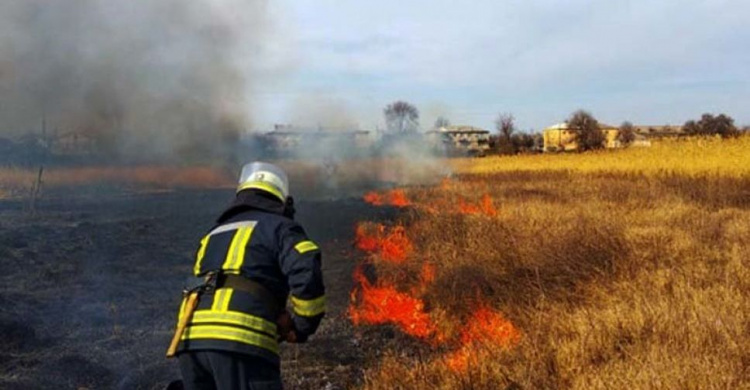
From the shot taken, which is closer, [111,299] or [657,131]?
[111,299]

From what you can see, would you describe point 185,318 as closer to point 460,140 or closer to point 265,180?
point 265,180

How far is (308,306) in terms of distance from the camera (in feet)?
11.0

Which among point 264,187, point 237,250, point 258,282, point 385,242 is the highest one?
point 264,187

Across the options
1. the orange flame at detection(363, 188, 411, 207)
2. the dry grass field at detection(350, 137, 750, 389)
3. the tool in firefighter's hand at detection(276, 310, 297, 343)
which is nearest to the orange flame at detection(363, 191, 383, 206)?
the orange flame at detection(363, 188, 411, 207)

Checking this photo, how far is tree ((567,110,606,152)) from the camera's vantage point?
52219mm

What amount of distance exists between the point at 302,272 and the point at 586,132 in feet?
177

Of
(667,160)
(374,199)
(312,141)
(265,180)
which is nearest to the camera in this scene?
(265,180)

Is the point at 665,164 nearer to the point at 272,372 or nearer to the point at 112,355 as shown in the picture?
the point at 112,355

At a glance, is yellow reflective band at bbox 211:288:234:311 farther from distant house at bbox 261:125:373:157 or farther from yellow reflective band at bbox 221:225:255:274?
distant house at bbox 261:125:373:157

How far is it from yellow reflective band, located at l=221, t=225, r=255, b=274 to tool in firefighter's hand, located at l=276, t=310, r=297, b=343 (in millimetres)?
349

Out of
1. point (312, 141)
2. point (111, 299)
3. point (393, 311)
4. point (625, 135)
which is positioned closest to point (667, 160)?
point (312, 141)

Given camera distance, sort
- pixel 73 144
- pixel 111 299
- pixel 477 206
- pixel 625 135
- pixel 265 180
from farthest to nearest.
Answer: pixel 625 135 → pixel 73 144 → pixel 477 206 → pixel 111 299 → pixel 265 180

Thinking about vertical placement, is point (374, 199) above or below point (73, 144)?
below

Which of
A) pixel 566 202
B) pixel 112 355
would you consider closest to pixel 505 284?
pixel 112 355
